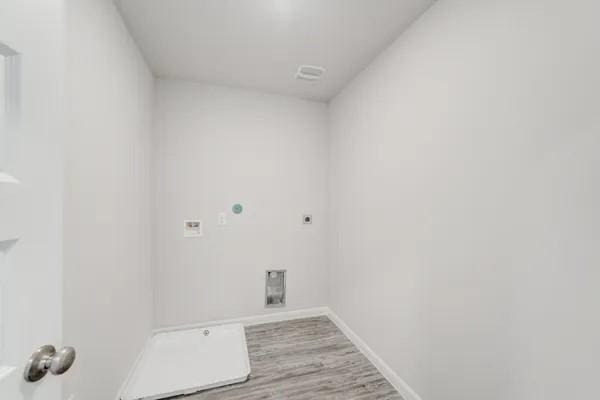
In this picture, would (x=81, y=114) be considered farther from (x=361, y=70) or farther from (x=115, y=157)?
(x=361, y=70)

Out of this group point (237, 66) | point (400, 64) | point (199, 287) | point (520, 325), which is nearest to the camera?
point (520, 325)

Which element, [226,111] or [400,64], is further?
[226,111]

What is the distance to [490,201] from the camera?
1140 millimetres

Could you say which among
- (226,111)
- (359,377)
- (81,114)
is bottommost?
(359,377)

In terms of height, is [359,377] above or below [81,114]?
below

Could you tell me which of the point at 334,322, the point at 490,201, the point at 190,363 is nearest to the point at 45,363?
the point at 490,201

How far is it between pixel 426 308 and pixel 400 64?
66.5 inches

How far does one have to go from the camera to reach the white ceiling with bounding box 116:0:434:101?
4.88ft

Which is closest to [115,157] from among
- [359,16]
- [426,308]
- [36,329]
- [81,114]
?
[81,114]

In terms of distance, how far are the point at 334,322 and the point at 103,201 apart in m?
2.37

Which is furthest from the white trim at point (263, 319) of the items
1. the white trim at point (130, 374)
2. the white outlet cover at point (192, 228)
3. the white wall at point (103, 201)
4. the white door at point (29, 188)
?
the white door at point (29, 188)

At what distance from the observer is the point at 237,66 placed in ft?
6.96

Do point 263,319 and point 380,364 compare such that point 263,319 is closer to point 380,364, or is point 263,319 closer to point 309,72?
point 380,364

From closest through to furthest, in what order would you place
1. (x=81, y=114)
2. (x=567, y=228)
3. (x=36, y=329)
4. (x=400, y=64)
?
(x=36, y=329)
(x=567, y=228)
(x=81, y=114)
(x=400, y=64)
